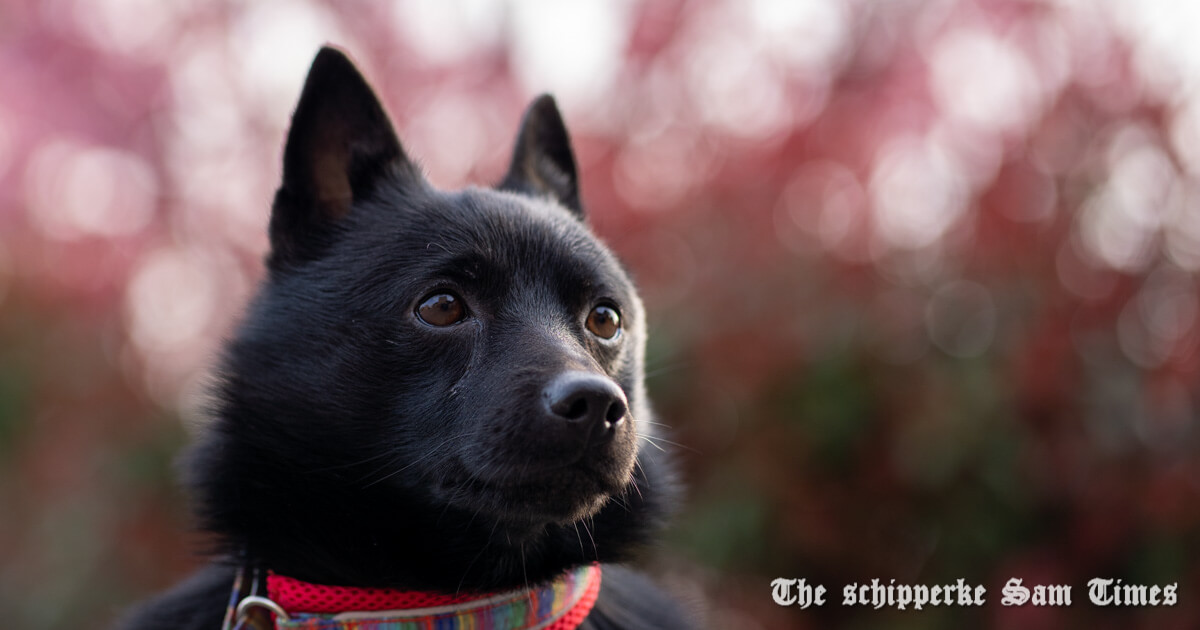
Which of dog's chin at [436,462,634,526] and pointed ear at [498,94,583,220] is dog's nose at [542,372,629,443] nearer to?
dog's chin at [436,462,634,526]

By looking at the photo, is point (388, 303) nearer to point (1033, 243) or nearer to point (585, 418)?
point (585, 418)

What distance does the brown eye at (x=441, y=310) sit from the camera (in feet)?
6.47

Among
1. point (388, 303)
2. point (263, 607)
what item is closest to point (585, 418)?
point (388, 303)

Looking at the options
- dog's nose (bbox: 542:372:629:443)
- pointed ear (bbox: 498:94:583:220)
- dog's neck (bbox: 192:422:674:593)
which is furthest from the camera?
pointed ear (bbox: 498:94:583:220)

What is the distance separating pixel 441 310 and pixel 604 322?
0.44 meters

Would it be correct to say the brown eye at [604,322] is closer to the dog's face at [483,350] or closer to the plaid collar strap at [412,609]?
the dog's face at [483,350]

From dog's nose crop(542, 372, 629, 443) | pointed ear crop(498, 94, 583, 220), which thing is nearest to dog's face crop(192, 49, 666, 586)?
dog's nose crop(542, 372, 629, 443)

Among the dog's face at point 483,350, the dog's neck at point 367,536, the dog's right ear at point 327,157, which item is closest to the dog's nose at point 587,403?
the dog's face at point 483,350

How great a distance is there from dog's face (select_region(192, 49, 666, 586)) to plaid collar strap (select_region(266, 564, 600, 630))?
44mm

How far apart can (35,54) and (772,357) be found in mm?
4202

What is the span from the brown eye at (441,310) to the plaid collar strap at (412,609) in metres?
0.58

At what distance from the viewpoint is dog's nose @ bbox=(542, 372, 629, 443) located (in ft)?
5.44

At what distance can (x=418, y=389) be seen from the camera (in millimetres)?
1935

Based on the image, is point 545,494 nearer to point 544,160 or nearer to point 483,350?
point 483,350
